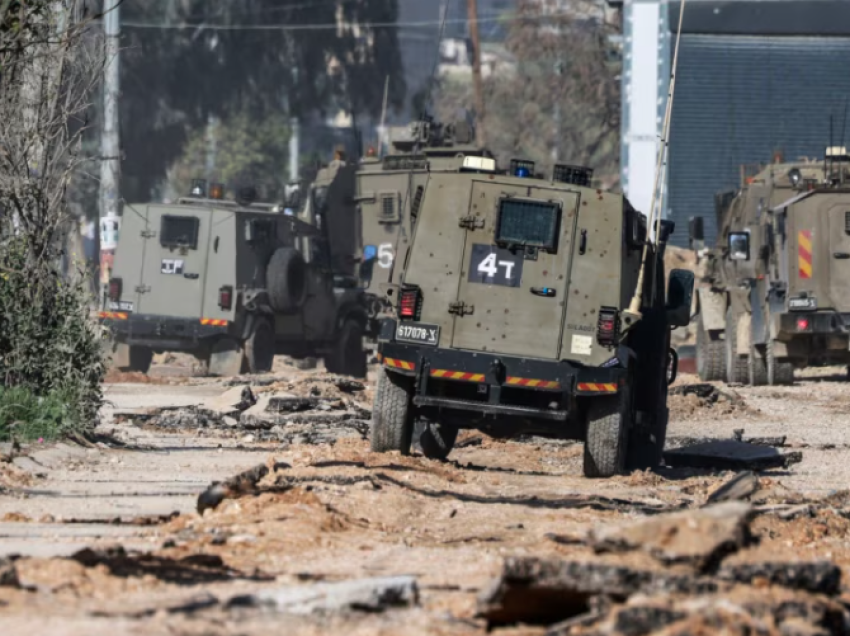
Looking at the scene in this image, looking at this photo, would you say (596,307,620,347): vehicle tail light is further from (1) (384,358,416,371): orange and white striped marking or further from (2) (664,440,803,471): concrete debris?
(2) (664,440,803,471): concrete debris

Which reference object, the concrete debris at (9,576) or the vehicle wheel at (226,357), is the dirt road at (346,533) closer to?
the concrete debris at (9,576)

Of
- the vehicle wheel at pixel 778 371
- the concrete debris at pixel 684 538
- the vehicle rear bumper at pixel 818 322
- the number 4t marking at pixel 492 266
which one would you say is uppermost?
the number 4t marking at pixel 492 266

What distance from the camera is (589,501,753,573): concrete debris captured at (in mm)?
6746

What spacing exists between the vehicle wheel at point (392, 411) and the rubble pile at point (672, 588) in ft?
20.6

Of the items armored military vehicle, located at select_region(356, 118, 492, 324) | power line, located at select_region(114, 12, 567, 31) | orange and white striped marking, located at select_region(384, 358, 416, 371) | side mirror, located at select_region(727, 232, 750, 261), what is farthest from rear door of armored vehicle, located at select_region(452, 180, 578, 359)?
power line, located at select_region(114, 12, 567, 31)

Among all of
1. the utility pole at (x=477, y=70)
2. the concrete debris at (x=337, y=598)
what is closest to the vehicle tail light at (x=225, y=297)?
the concrete debris at (x=337, y=598)

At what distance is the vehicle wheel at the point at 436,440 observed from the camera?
14.5 m

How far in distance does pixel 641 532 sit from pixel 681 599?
861 millimetres

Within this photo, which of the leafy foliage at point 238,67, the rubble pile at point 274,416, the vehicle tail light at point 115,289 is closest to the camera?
the rubble pile at point 274,416

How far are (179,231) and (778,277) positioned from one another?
8.06 meters

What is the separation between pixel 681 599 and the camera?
239 inches

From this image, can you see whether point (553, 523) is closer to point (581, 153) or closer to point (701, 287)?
point (701, 287)

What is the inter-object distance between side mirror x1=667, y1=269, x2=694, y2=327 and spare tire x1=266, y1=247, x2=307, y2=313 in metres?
11.0

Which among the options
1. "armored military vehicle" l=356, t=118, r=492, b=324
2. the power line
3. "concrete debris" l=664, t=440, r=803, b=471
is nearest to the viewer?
"concrete debris" l=664, t=440, r=803, b=471
